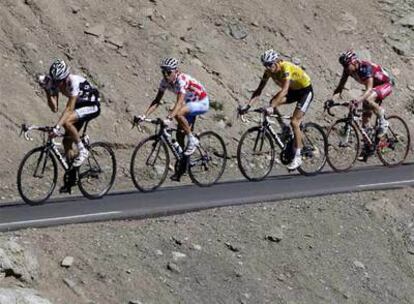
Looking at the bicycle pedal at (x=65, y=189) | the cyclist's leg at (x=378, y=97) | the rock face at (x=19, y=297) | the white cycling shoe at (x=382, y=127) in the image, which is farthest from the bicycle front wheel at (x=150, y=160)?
the rock face at (x=19, y=297)

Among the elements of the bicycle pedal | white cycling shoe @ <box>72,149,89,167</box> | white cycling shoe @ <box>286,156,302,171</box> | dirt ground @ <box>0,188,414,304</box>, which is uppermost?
white cycling shoe @ <box>72,149,89,167</box>

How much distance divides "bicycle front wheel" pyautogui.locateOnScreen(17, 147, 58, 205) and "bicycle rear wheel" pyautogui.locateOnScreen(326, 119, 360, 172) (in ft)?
18.4

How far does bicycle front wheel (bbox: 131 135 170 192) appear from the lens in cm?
1513

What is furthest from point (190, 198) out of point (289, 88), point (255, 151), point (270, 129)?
point (289, 88)

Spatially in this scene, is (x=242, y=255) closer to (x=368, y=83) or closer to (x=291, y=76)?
(x=291, y=76)

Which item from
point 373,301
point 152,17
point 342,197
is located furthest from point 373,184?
point 152,17

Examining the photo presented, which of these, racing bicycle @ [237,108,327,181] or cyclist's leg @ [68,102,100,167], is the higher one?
cyclist's leg @ [68,102,100,167]

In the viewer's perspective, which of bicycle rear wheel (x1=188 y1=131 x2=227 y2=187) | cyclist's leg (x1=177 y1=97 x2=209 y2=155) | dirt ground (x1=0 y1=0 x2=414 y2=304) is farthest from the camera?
bicycle rear wheel (x1=188 y1=131 x2=227 y2=187)

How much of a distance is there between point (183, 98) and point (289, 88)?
2.42 meters

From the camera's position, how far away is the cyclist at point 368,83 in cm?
1685

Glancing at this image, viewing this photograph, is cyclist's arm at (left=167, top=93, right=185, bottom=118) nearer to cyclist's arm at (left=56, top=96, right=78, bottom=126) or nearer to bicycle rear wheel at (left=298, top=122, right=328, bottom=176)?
cyclist's arm at (left=56, top=96, right=78, bottom=126)

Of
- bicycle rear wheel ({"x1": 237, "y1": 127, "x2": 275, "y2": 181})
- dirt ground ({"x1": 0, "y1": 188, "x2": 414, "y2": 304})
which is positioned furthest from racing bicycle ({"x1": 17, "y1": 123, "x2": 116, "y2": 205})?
bicycle rear wheel ({"x1": 237, "y1": 127, "x2": 275, "y2": 181})

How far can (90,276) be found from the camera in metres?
10.9

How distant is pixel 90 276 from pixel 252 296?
2097 millimetres
